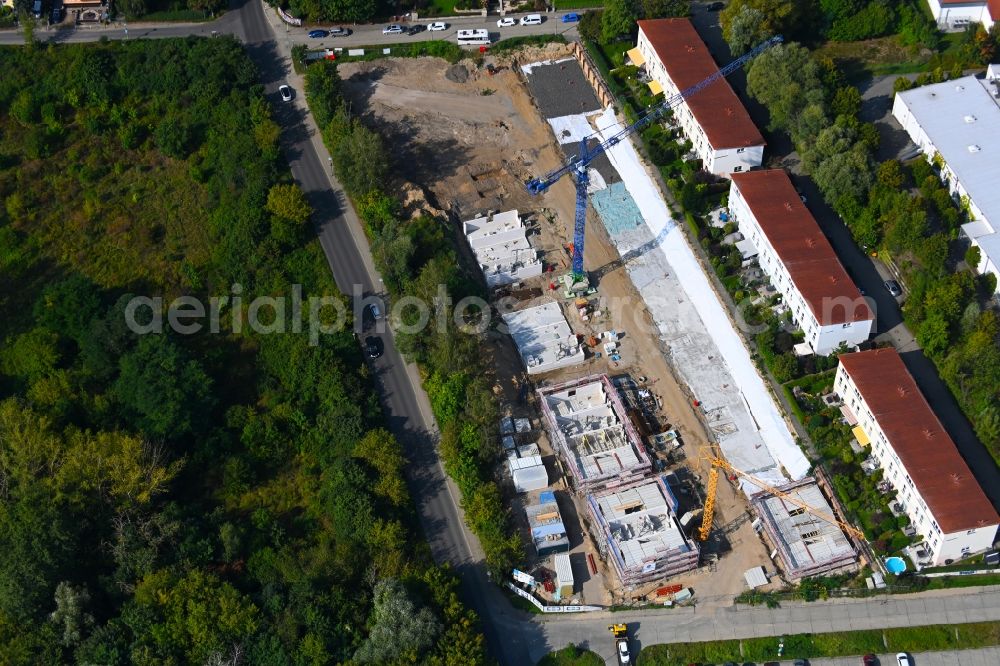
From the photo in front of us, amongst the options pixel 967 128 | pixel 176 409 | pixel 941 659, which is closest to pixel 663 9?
pixel 967 128

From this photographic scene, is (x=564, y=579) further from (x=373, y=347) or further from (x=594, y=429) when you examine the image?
(x=373, y=347)

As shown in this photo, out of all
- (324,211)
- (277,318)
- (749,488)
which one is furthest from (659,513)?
(324,211)

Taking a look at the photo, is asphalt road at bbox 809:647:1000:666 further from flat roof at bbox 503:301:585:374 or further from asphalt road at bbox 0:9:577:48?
asphalt road at bbox 0:9:577:48

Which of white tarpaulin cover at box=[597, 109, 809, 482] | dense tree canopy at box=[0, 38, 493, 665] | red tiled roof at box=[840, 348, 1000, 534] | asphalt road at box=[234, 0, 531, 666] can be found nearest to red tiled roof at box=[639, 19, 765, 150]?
white tarpaulin cover at box=[597, 109, 809, 482]

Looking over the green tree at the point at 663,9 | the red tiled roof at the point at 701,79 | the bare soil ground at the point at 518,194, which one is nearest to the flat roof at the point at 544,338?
the bare soil ground at the point at 518,194

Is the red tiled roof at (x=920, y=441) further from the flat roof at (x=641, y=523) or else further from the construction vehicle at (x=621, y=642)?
the construction vehicle at (x=621, y=642)
